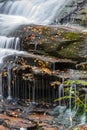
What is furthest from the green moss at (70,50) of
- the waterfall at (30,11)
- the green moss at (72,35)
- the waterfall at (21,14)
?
the waterfall at (30,11)

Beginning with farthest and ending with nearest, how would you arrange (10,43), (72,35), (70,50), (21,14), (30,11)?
(21,14) < (30,11) < (10,43) < (72,35) < (70,50)

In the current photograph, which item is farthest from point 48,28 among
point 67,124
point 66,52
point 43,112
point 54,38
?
point 67,124

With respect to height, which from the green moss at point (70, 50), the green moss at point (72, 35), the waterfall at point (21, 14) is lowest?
the green moss at point (70, 50)

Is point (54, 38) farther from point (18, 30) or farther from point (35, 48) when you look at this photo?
point (18, 30)

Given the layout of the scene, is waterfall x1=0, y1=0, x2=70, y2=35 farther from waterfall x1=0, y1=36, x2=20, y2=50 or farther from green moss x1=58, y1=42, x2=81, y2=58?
green moss x1=58, y1=42, x2=81, y2=58

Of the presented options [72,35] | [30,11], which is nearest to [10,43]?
[72,35]

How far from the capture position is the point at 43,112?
9.81 meters

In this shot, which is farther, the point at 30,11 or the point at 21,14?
the point at 21,14

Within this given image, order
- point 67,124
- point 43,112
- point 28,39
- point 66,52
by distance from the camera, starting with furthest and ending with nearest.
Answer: point 28,39 → point 66,52 → point 43,112 → point 67,124

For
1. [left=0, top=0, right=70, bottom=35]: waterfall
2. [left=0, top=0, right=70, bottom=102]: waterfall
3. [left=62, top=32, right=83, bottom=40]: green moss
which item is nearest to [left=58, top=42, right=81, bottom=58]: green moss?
[left=62, top=32, right=83, bottom=40]: green moss

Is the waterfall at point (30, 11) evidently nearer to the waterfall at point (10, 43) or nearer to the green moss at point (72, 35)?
the waterfall at point (10, 43)

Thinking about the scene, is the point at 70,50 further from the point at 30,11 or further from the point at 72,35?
the point at 30,11

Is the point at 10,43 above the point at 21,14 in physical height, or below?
below

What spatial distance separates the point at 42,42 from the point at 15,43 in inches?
41.3
